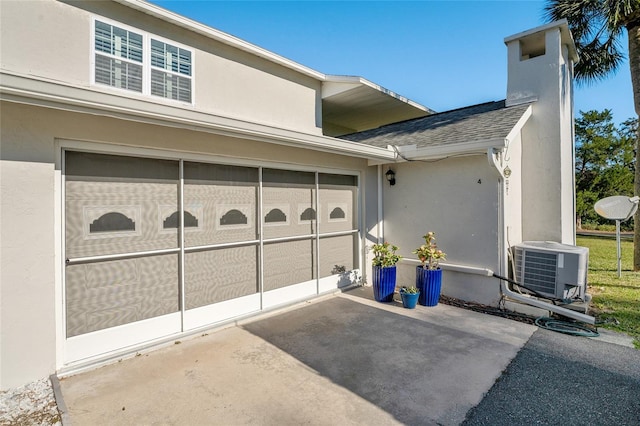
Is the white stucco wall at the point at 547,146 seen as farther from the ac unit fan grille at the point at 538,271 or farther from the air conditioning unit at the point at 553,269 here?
the ac unit fan grille at the point at 538,271

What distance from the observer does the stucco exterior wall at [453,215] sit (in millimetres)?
5867

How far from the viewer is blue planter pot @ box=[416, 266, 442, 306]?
19.3 feet

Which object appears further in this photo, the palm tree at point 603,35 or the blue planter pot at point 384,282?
the palm tree at point 603,35

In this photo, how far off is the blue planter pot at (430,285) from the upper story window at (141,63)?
5734 millimetres

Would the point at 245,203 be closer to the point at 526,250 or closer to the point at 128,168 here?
the point at 128,168

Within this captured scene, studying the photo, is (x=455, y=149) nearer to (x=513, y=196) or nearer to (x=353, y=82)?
(x=513, y=196)

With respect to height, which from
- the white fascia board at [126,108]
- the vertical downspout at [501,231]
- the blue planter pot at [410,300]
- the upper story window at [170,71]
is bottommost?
the blue planter pot at [410,300]

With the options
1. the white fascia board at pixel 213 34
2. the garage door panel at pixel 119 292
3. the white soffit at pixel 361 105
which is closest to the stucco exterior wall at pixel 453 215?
the white soffit at pixel 361 105

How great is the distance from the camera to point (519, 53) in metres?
6.98

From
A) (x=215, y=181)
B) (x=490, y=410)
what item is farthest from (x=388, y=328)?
(x=215, y=181)

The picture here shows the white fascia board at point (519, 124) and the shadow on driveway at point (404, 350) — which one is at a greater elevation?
the white fascia board at point (519, 124)

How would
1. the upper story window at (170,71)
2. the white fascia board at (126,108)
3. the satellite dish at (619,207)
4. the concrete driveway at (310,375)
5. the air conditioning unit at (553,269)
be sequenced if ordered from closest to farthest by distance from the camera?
the white fascia board at (126,108) → the concrete driveway at (310,375) → the air conditioning unit at (553,269) → the upper story window at (170,71) → the satellite dish at (619,207)

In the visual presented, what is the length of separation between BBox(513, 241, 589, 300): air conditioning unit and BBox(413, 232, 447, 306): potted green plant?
4.82 feet

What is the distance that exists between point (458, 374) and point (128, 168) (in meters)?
4.74
